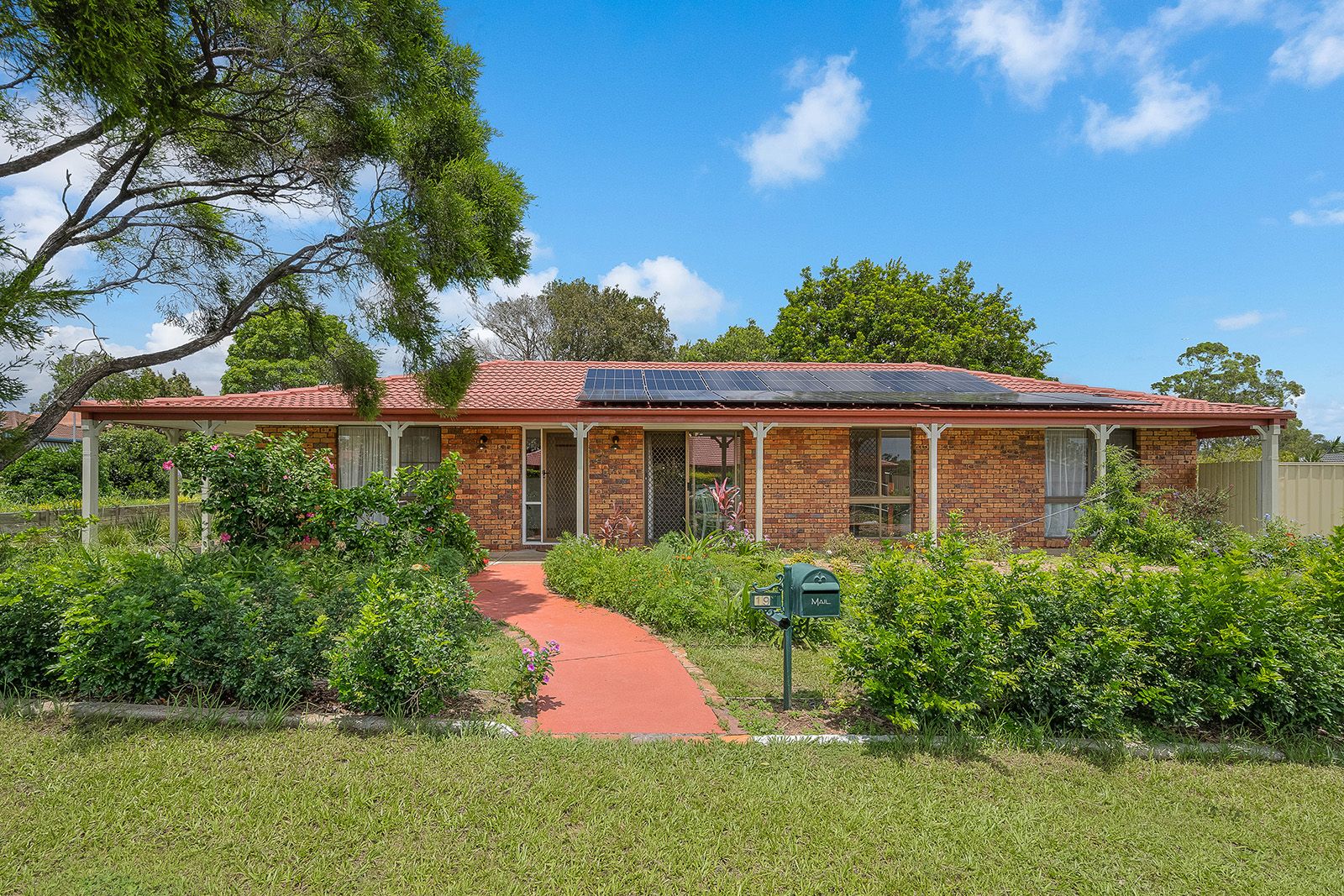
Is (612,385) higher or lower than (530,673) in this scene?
higher

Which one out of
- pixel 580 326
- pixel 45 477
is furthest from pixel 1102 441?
pixel 45 477

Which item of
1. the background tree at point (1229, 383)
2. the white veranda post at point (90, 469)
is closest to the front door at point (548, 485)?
the white veranda post at point (90, 469)

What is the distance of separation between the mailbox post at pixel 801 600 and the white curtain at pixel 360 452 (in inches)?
376

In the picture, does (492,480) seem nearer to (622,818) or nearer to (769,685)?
(769,685)

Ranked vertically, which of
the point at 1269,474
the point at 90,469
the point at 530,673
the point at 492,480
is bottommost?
the point at 530,673

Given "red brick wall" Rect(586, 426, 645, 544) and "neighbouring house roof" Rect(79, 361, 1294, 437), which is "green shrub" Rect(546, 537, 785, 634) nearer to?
"neighbouring house roof" Rect(79, 361, 1294, 437)

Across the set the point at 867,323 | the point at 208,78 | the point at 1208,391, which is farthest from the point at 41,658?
the point at 1208,391

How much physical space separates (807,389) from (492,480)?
6.48 metres

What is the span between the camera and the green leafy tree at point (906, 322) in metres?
26.4

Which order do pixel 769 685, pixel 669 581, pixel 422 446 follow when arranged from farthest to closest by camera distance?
pixel 422 446
pixel 669 581
pixel 769 685

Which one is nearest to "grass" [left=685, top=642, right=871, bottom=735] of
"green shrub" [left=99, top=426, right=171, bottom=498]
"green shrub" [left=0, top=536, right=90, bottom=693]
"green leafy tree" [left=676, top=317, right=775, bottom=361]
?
"green shrub" [left=0, top=536, right=90, bottom=693]

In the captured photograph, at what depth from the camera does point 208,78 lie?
597 centimetres

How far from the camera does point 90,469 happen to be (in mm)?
10000

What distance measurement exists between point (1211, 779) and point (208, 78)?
9.45m
